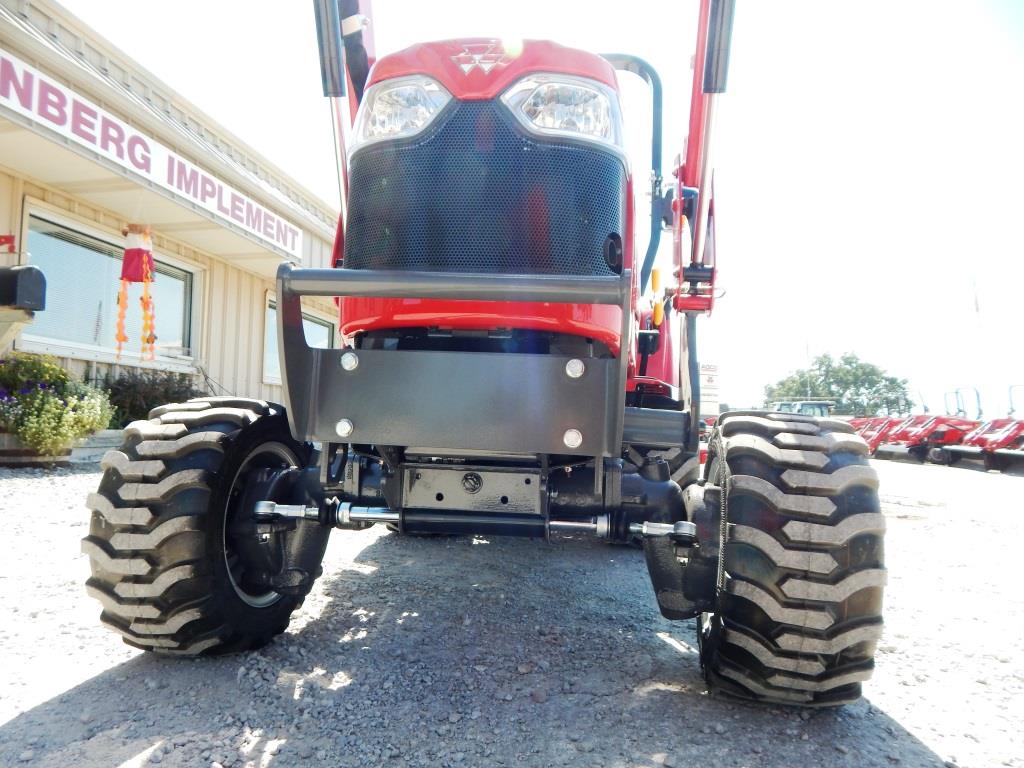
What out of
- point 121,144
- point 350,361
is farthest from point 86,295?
point 350,361

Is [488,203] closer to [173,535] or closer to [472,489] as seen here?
[472,489]

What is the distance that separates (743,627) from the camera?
7.00 ft

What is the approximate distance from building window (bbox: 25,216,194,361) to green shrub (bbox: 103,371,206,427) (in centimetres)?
34

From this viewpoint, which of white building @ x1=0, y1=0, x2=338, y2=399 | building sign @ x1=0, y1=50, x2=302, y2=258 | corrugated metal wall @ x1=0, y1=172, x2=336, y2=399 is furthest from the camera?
corrugated metal wall @ x1=0, y1=172, x2=336, y2=399

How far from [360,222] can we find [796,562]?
6.04ft

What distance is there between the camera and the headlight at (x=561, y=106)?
236cm

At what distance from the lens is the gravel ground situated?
1988 millimetres

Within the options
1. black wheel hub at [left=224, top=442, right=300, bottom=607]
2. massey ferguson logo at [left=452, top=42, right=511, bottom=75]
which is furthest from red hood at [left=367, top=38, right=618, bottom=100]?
black wheel hub at [left=224, top=442, right=300, bottom=607]

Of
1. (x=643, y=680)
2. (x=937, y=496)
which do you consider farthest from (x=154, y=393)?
(x=937, y=496)

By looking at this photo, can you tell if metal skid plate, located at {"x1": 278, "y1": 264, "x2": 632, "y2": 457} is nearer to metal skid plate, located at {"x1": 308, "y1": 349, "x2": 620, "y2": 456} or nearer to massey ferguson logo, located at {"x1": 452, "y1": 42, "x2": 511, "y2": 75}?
metal skid plate, located at {"x1": 308, "y1": 349, "x2": 620, "y2": 456}

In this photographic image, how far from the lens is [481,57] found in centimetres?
238

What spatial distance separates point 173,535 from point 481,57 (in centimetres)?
195

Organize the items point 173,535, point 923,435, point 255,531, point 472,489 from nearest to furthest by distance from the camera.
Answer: point 173,535, point 472,489, point 255,531, point 923,435

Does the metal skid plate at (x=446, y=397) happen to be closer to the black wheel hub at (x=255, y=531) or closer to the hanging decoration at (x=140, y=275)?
the black wheel hub at (x=255, y=531)
